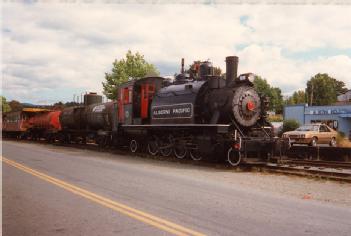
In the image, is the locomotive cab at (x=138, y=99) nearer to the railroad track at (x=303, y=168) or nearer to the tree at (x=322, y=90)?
the railroad track at (x=303, y=168)

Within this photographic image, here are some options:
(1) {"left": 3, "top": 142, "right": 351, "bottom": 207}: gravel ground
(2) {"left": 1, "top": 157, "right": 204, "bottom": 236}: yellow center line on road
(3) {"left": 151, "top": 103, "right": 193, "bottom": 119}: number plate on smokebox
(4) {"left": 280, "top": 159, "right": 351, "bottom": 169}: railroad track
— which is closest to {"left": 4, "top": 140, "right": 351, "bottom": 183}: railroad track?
(4) {"left": 280, "top": 159, "right": 351, "bottom": 169}: railroad track

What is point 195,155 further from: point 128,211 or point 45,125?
point 45,125

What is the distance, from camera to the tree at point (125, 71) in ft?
200

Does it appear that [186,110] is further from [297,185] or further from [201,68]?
[297,185]

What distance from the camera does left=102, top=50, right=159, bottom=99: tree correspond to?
61.0 metres

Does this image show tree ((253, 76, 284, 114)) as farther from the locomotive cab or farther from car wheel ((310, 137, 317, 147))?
the locomotive cab

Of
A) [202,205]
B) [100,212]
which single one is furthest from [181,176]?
[100,212]

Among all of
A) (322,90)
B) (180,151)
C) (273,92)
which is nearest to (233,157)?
(180,151)

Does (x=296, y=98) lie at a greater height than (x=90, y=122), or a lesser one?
greater

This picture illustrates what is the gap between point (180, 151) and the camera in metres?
17.2

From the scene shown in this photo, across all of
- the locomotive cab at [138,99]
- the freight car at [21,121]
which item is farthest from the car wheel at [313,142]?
the freight car at [21,121]

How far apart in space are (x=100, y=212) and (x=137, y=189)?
7.55 feet

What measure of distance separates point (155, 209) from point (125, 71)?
55972mm

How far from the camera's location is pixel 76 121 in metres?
28.9
